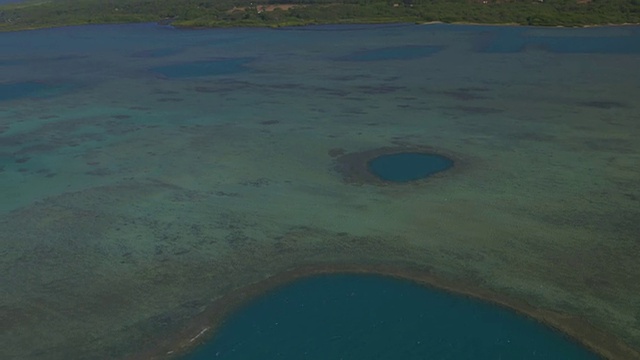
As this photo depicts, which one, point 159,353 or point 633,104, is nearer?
point 159,353

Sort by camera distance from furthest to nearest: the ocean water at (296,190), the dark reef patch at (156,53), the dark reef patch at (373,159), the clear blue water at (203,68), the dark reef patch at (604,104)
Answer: the dark reef patch at (156,53), the clear blue water at (203,68), the dark reef patch at (604,104), the dark reef patch at (373,159), the ocean water at (296,190)

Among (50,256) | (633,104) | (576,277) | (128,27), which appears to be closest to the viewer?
(576,277)

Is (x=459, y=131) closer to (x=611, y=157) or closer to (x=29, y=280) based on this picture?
(x=611, y=157)

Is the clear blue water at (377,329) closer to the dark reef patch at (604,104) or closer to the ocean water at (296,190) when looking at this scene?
the ocean water at (296,190)

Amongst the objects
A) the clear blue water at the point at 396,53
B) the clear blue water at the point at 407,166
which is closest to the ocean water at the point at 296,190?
the clear blue water at the point at 407,166

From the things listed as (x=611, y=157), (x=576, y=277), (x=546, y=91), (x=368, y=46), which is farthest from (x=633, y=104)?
(x=368, y=46)

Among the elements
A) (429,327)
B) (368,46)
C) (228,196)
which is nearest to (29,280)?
(228,196)

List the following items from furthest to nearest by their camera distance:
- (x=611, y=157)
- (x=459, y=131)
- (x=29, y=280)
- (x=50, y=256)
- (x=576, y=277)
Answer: (x=459, y=131), (x=611, y=157), (x=50, y=256), (x=29, y=280), (x=576, y=277)
